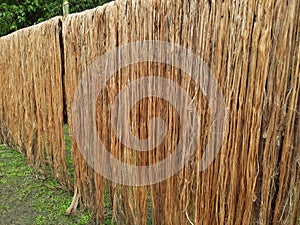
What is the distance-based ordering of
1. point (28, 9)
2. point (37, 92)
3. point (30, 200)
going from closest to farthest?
point (30, 200) < point (37, 92) < point (28, 9)

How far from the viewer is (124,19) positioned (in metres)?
1.91

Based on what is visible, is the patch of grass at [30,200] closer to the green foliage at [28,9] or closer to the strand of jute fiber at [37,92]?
the strand of jute fiber at [37,92]

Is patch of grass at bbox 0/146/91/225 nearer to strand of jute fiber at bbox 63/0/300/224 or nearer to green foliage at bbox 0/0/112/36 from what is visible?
strand of jute fiber at bbox 63/0/300/224

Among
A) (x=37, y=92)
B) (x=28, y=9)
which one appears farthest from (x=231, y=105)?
(x=28, y=9)

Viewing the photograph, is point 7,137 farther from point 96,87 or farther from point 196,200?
point 196,200

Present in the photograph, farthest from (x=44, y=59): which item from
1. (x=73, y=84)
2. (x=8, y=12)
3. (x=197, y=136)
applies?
(x=8, y=12)

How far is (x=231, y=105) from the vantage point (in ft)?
4.54

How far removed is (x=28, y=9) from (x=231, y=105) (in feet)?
26.0

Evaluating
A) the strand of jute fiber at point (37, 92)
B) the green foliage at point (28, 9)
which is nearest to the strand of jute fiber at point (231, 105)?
the strand of jute fiber at point (37, 92)

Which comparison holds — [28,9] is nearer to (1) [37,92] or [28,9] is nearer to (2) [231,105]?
(1) [37,92]

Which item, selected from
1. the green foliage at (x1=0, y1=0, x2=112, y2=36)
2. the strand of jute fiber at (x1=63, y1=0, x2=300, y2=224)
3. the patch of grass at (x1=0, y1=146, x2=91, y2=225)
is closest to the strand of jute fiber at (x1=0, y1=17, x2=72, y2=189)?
the patch of grass at (x1=0, y1=146, x2=91, y2=225)

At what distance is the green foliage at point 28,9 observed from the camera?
682 cm

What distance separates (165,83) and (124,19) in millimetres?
578

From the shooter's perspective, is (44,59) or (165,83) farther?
(44,59)
